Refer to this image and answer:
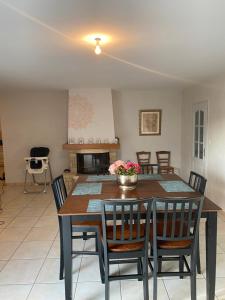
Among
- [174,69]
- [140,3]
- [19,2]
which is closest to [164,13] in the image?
[140,3]

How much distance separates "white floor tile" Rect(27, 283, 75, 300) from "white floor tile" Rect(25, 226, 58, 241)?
0.97 metres

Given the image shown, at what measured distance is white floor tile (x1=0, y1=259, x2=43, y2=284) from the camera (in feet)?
8.02

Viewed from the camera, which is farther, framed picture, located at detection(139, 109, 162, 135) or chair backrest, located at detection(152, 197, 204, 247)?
framed picture, located at detection(139, 109, 162, 135)

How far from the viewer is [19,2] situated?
1.65 meters

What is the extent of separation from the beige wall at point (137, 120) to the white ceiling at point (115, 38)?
1.95 metres

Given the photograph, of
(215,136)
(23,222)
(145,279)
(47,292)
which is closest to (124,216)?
(145,279)

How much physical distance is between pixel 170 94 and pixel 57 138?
120 inches

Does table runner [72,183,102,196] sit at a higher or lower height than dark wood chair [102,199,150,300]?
higher

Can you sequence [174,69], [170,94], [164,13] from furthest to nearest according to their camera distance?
[170,94]
[174,69]
[164,13]

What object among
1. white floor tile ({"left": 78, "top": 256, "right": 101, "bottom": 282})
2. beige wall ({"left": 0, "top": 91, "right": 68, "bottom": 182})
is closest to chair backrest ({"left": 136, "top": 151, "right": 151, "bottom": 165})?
beige wall ({"left": 0, "top": 91, "right": 68, "bottom": 182})

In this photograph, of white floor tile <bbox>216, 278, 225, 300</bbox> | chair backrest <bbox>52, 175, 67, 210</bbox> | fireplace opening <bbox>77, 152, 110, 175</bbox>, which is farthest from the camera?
fireplace opening <bbox>77, 152, 110, 175</bbox>

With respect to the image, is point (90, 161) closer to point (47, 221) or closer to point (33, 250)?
point (47, 221)

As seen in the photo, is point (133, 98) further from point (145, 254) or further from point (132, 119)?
point (145, 254)

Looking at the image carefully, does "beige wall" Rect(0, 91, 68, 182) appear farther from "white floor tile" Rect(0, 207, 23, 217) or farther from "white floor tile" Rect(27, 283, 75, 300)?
"white floor tile" Rect(27, 283, 75, 300)
